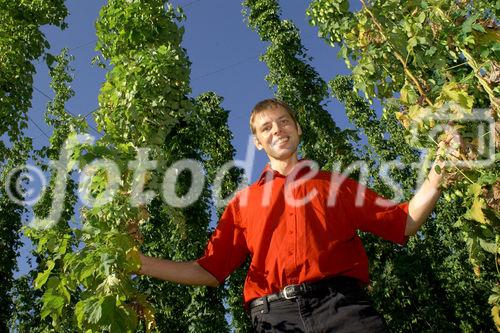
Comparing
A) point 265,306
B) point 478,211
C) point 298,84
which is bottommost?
point 265,306

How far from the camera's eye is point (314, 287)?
222 cm

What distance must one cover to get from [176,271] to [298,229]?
0.74 metres

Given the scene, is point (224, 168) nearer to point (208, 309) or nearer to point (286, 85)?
point (286, 85)

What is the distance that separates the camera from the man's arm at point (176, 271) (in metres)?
2.51

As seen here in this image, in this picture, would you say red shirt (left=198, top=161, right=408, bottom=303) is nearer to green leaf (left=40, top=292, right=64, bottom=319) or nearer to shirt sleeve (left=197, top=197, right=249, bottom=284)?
shirt sleeve (left=197, top=197, right=249, bottom=284)

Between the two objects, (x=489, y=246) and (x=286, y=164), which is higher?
(x=286, y=164)

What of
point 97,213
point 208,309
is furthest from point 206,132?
point 97,213

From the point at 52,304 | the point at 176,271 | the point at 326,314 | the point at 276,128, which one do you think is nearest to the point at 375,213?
the point at 326,314

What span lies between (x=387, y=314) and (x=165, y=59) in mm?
17433

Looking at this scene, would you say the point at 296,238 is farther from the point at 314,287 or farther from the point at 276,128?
the point at 276,128

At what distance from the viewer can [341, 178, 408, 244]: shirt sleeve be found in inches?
95.7

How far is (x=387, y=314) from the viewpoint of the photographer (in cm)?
1811

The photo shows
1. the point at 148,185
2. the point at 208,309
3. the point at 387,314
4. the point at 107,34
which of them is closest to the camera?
the point at 148,185

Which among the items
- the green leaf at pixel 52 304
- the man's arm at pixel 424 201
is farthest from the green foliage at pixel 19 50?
the man's arm at pixel 424 201
